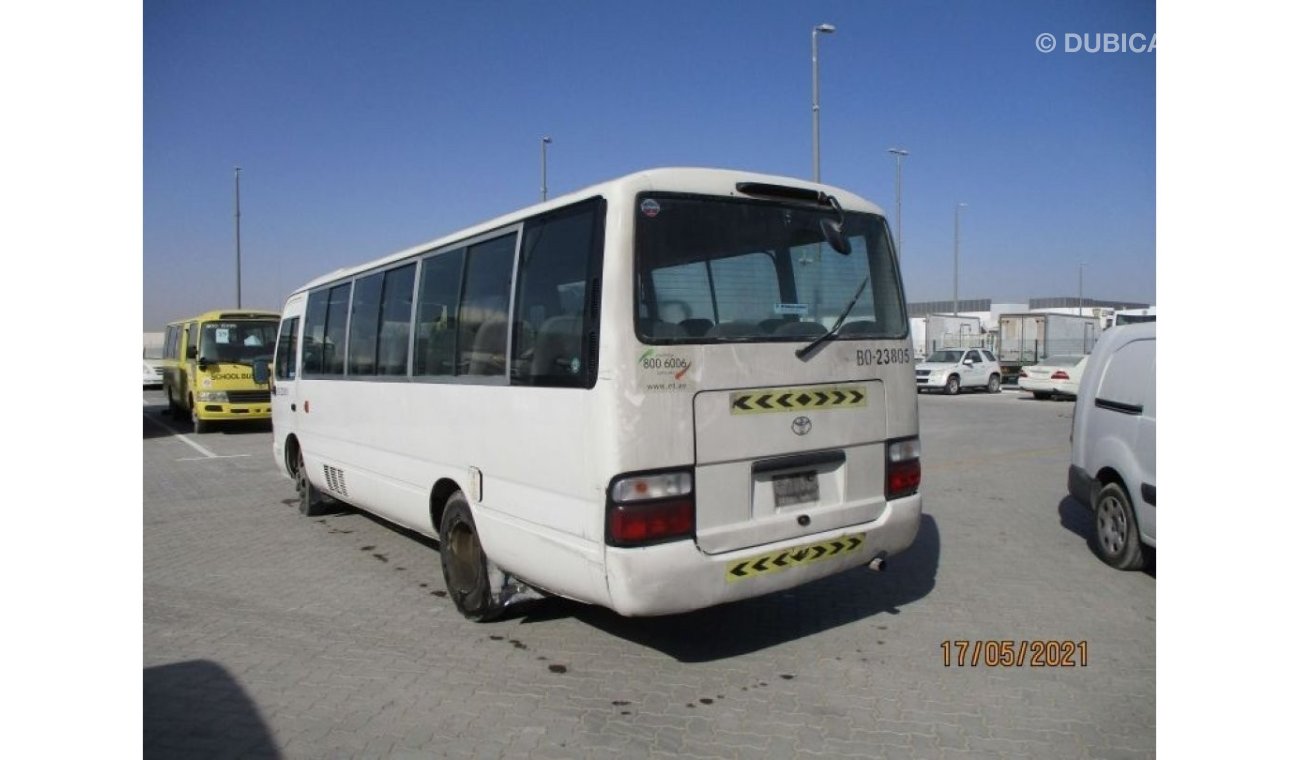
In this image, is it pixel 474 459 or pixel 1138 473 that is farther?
pixel 1138 473

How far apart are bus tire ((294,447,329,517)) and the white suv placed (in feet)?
77.1

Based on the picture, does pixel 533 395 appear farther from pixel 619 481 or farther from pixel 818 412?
pixel 818 412

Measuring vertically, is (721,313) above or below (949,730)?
above

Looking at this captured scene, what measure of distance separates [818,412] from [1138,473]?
9.70 ft

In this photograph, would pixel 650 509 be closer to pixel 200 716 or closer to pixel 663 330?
pixel 663 330

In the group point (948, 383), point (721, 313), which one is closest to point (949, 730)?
point (721, 313)

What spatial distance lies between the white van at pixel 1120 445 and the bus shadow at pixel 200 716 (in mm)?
5699

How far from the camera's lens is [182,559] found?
24.4ft

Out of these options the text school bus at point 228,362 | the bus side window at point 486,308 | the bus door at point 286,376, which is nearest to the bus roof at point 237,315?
the text school bus at point 228,362

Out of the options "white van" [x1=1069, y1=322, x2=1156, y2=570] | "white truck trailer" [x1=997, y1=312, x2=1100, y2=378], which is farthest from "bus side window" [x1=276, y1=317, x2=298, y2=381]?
"white truck trailer" [x1=997, y1=312, x2=1100, y2=378]

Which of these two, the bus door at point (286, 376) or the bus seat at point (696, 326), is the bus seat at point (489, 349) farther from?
the bus door at point (286, 376)

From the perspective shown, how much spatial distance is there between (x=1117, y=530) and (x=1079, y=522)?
195 cm

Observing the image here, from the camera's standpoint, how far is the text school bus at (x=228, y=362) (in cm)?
1770

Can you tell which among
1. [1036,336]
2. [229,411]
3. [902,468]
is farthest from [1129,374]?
[1036,336]
